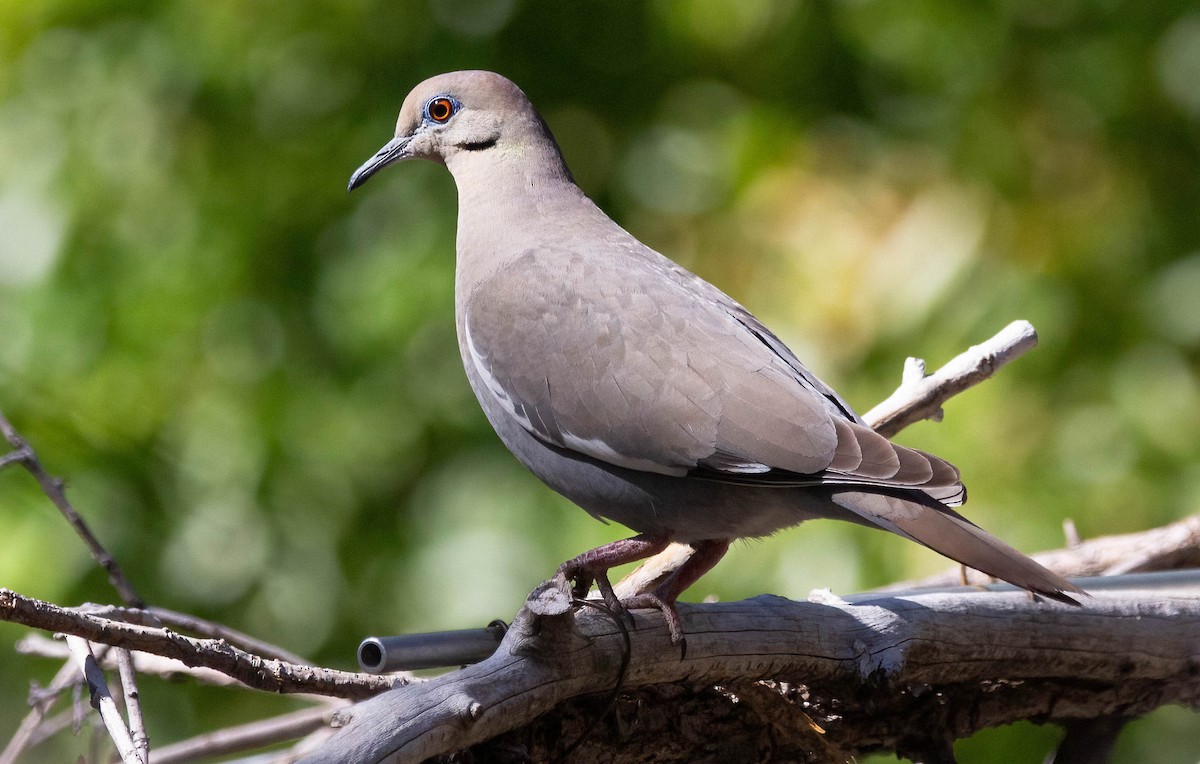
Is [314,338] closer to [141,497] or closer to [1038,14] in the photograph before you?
[141,497]

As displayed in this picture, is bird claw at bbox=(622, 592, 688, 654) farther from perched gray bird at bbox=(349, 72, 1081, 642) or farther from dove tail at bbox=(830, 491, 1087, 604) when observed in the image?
dove tail at bbox=(830, 491, 1087, 604)

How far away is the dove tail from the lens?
5.74ft

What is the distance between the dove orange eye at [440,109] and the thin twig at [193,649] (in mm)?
1399

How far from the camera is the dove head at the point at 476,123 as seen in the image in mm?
2658

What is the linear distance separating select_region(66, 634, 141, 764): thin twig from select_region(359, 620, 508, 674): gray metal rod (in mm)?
350

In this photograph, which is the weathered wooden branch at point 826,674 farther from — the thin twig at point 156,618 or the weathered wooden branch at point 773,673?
the thin twig at point 156,618

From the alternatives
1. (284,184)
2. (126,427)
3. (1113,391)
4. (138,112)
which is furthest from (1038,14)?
(126,427)

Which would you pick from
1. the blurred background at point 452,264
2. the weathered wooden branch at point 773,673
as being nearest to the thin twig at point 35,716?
the weathered wooden branch at point 773,673

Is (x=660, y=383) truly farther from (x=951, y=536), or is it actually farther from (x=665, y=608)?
(x=951, y=536)

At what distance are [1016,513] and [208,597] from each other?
235 centimetres

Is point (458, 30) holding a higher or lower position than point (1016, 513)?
higher

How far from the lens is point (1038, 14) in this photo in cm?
388

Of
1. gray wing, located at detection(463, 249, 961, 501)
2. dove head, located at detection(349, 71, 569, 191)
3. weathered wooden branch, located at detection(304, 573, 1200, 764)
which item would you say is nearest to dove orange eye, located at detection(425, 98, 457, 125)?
dove head, located at detection(349, 71, 569, 191)

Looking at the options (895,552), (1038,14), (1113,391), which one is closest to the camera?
(895,552)
